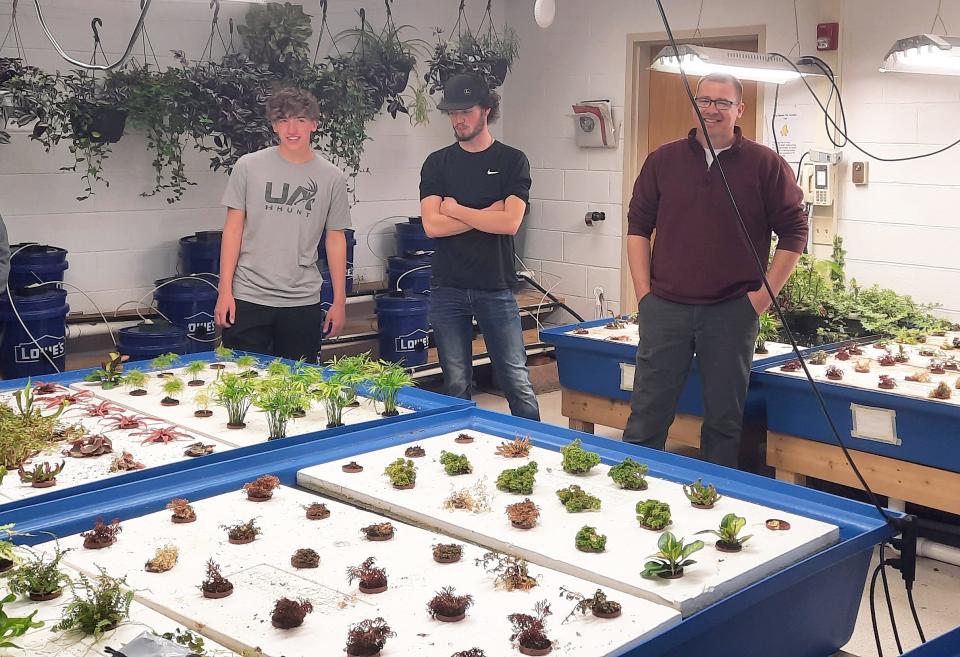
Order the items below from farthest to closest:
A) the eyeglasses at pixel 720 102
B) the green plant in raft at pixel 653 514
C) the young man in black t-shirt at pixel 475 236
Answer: the young man in black t-shirt at pixel 475 236, the eyeglasses at pixel 720 102, the green plant in raft at pixel 653 514

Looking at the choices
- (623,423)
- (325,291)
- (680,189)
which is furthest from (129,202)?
(680,189)

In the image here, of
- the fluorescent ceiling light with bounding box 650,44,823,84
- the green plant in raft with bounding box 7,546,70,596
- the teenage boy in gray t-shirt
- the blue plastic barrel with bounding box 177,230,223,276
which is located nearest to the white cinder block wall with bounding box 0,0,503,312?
the blue plastic barrel with bounding box 177,230,223,276

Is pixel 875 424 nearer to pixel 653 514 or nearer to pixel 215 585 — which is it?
pixel 653 514

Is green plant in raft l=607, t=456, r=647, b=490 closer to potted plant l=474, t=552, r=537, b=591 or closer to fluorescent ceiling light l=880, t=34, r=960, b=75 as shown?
potted plant l=474, t=552, r=537, b=591

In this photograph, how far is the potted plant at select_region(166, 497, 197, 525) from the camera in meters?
2.19

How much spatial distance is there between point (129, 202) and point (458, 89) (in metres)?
2.69

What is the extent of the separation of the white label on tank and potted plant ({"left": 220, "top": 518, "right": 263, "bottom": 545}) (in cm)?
239

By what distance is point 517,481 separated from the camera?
2385mm

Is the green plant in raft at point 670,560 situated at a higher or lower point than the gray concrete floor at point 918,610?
higher

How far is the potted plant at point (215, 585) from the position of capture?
5.93 feet

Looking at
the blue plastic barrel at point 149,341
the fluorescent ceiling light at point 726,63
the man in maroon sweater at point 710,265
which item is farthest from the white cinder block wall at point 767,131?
the blue plastic barrel at point 149,341

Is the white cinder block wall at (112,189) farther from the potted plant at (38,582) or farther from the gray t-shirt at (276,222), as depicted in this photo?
the potted plant at (38,582)

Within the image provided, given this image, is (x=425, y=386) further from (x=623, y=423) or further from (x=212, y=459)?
(x=212, y=459)

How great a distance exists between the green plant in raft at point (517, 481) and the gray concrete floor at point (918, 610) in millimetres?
1313
